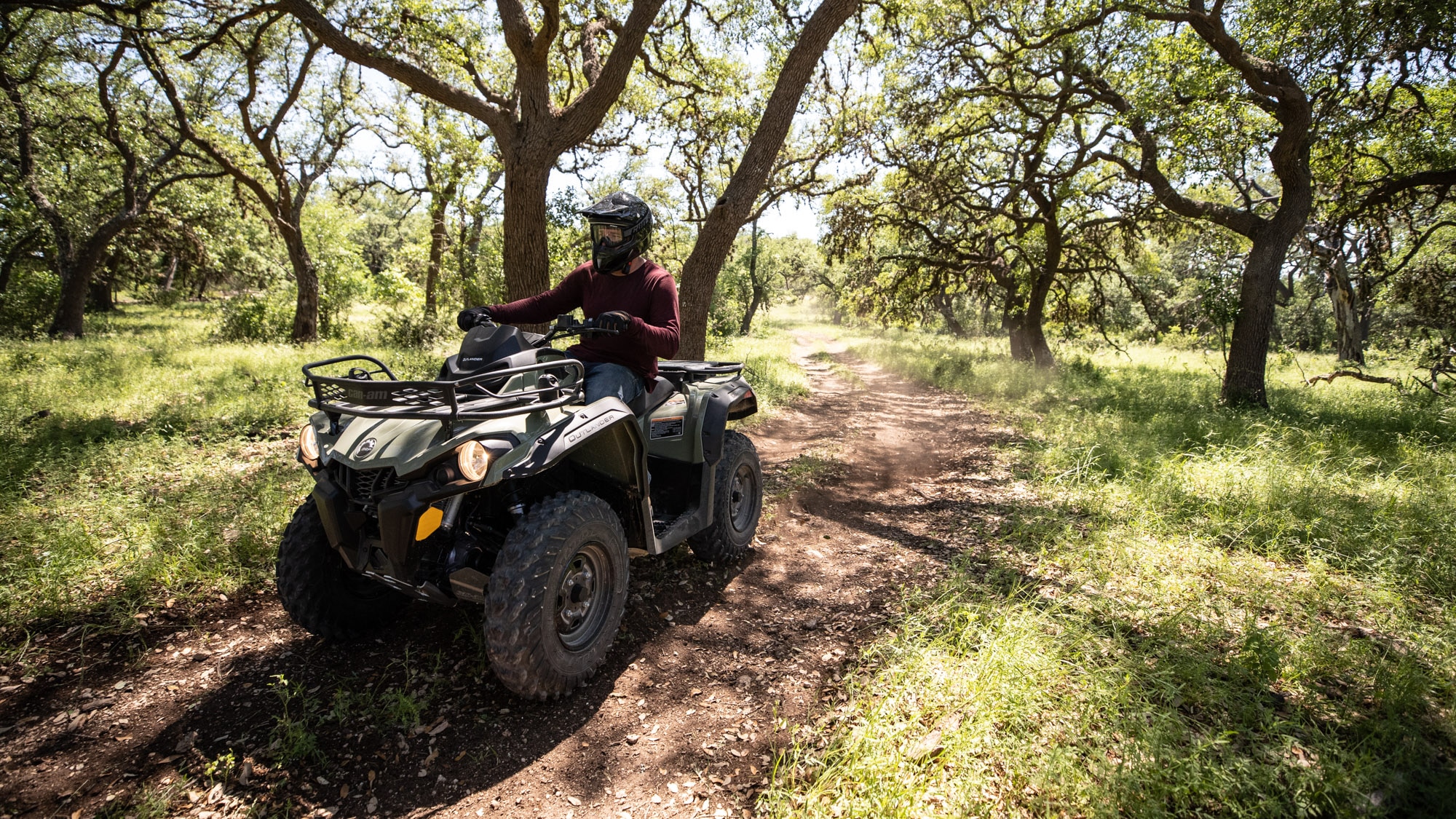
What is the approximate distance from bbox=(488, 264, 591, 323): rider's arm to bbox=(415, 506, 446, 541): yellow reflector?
1.50 m

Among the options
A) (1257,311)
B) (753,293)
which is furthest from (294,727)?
(753,293)

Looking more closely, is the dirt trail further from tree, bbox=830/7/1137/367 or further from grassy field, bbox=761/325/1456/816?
tree, bbox=830/7/1137/367

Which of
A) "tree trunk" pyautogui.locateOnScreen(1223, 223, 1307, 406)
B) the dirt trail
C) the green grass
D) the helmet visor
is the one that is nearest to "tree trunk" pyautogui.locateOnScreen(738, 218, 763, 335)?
the green grass

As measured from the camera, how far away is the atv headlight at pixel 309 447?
8.42 feet

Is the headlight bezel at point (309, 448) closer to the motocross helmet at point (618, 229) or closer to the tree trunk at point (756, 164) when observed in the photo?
the motocross helmet at point (618, 229)

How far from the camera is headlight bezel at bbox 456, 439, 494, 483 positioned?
2.20m

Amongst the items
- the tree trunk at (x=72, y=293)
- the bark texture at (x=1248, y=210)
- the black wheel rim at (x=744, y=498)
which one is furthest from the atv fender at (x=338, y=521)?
the tree trunk at (x=72, y=293)

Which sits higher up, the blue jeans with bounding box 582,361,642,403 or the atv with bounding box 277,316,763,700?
the blue jeans with bounding box 582,361,642,403

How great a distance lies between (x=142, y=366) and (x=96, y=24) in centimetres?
734

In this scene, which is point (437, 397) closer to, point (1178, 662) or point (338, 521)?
point (338, 521)

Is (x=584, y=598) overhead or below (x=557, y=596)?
below

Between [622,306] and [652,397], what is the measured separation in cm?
59

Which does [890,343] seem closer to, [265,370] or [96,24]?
[265,370]

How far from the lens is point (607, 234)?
134 inches
